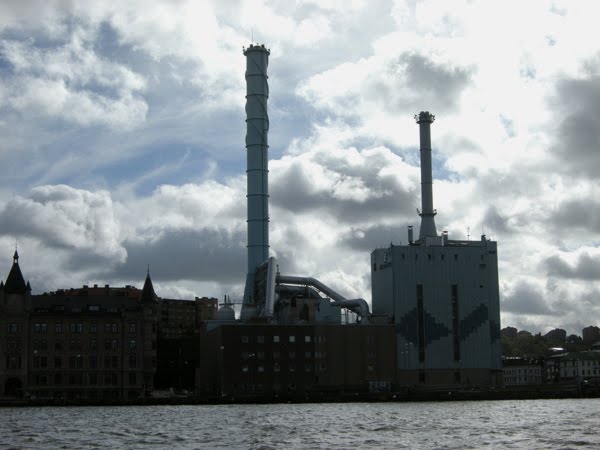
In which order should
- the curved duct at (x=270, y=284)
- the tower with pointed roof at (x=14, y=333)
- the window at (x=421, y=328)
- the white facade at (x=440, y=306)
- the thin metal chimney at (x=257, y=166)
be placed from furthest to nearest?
the thin metal chimney at (x=257, y=166) → the white facade at (x=440, y=306) → the window at (x=421, y=328) → the curved duct at (x=270, y=284) → the tower with pointed roof at (x=14, y=333)

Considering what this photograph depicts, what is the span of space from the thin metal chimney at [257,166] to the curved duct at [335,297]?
5.71 metres

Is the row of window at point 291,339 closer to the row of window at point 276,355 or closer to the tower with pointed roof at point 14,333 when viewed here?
the row of window at point 276,355

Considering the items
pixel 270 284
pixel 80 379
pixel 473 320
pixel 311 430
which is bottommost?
pixel 311 430

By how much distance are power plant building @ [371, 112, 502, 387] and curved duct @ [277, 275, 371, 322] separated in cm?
396

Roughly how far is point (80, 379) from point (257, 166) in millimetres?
47172

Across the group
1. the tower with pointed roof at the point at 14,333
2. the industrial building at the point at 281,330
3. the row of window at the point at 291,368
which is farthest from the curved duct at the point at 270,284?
the tower with pointed roof at the point at 14,333

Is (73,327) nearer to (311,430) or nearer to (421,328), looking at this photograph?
(421,328)

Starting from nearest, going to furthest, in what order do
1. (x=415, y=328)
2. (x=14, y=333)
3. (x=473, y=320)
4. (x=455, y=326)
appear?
1. (x=14, y=333)
2. (x=415, y=328)
3. (x=455, y=326)
4. (x=473, y=320)

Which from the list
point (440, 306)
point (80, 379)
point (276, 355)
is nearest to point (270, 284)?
point (276, 355)

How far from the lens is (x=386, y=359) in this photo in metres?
173

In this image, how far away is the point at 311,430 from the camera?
8450 cm

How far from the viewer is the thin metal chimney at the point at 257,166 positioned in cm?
18050

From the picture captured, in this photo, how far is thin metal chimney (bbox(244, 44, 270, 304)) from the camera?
180 m

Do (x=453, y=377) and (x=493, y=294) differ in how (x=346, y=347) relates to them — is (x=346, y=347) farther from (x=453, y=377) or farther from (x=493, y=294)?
(x=493, y=294)
